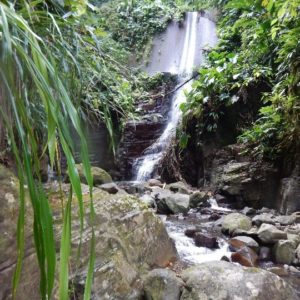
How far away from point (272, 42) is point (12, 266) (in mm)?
6284

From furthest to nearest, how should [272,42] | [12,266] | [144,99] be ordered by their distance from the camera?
[144,99] → [272,42] → [12,266]

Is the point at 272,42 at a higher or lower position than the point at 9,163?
higher

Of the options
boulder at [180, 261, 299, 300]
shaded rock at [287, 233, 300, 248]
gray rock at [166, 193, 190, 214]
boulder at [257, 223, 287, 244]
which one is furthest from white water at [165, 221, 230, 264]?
boulder at [180, 261, 299, 300]

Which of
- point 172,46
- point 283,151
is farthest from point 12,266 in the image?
point 172,46

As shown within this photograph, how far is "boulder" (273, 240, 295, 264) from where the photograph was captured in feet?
10.9

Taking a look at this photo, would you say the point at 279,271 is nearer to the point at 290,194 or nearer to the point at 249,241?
the point at 249,241

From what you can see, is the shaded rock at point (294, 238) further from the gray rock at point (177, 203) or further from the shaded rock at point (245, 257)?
the gray rock at point (177, 203)

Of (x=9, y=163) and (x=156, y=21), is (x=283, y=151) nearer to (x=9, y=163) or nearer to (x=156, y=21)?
(x=9, y=163)

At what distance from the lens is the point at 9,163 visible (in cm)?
247

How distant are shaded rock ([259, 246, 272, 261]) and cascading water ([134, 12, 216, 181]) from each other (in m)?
4.53

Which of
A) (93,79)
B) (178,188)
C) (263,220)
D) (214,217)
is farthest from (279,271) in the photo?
(178,188)

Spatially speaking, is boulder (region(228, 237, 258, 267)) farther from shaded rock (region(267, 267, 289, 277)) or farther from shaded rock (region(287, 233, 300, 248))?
shaded rock (region(287, 233, 300, 248))

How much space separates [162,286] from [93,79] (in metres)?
1.21

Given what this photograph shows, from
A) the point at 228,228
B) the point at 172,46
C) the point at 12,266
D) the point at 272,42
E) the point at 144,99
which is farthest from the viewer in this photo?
the point at 172,46
